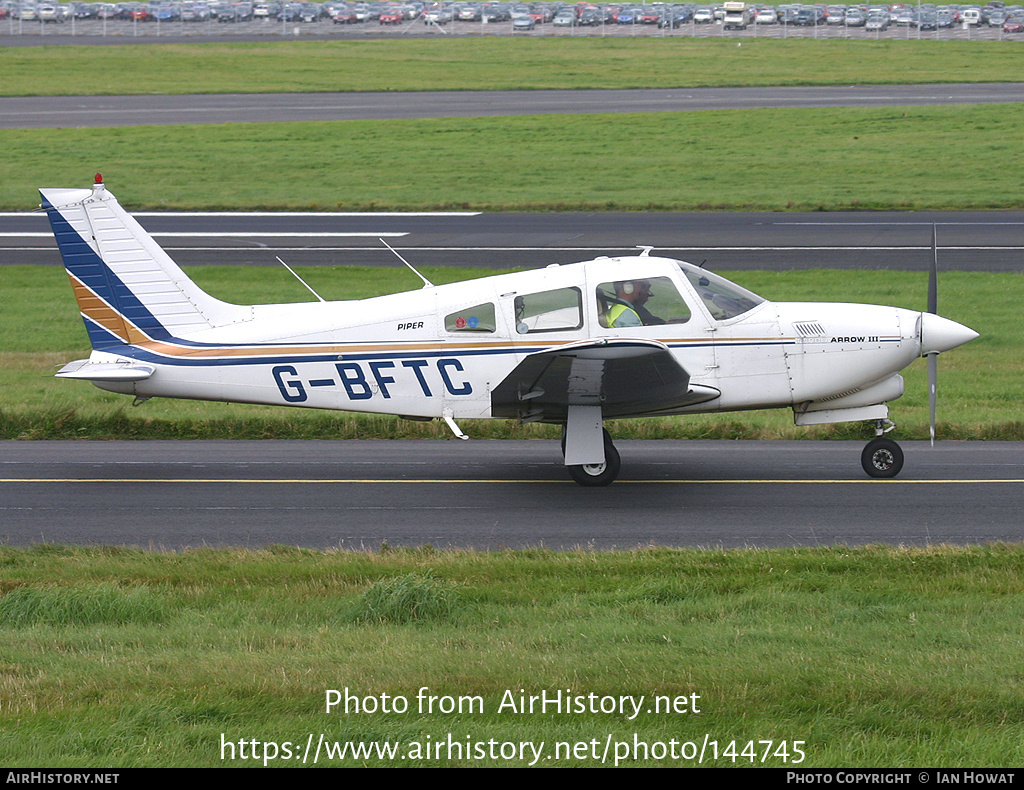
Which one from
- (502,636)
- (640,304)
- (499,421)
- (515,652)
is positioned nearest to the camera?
(515,652)

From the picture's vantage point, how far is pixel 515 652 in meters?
7.74

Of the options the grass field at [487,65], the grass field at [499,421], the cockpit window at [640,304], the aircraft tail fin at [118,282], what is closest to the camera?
the cockpit window at [640,304]

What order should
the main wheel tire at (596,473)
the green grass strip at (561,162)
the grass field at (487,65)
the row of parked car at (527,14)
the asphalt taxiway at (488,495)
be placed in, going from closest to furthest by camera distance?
1. the asphalt taxiway at (488,495)
2. the main wheel tire at (596,473)
3. the green grass strip at (561,162)
4. the grass field at (487,65)
5. the row of parked car at (527,14)

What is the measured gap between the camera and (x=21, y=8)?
319ft

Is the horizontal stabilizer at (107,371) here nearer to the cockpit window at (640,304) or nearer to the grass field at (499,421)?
the grass field at (499,421)

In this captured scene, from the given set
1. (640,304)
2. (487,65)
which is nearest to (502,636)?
(640,304)

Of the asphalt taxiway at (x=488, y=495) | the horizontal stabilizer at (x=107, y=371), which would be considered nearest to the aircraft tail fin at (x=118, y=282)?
the horizontal stabilizer at (x=107, y=371)

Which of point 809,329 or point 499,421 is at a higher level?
point 809,329

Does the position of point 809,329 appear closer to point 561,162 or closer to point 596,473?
point 596,473

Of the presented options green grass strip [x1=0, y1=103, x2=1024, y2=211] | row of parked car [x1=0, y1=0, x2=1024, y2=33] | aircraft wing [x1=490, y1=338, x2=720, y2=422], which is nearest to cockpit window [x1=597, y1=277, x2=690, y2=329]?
aircraft wing [x1=490, y1=338, x2=720, y2=422]

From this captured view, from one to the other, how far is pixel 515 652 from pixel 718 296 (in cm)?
650

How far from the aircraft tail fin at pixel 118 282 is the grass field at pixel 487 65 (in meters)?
45.1

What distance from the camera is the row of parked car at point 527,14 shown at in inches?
3573
